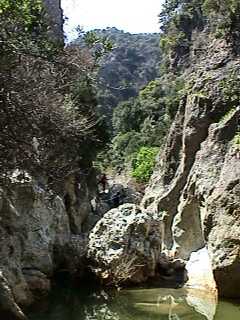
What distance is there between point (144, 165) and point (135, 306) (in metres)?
22.2

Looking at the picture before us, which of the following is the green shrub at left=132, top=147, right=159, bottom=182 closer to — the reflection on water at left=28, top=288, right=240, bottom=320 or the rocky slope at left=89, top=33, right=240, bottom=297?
the rocky slope at left=89, top=33, right=240, bottom=297

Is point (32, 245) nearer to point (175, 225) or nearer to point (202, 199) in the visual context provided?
point (202, 199)

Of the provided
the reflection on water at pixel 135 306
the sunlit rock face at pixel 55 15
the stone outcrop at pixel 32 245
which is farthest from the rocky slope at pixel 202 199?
the sunlit rock face at pixel 55 15

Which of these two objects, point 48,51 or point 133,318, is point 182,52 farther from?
point 48,51

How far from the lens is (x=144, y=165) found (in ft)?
115

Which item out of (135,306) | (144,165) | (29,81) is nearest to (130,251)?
(135,306)

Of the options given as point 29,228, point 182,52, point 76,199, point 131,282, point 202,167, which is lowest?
point 131,282

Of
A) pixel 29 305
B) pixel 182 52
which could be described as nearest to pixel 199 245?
pixel 29 305

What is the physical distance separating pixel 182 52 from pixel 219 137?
2958 centimetres

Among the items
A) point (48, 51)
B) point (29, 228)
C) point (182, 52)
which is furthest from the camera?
point (182, 52)

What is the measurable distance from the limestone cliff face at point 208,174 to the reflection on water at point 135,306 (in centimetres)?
81

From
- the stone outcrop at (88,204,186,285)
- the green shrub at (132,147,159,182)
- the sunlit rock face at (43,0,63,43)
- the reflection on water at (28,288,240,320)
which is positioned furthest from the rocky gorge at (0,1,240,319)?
the green shrub at (132,147,159,182)

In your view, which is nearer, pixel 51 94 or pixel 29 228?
pixel 51 94

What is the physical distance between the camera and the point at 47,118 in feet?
26.5
